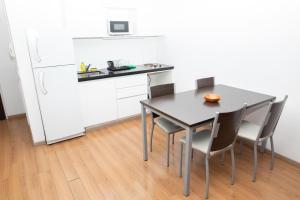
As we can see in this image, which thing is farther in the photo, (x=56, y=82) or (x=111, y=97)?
(x=111, y=97)

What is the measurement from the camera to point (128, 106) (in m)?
3.69

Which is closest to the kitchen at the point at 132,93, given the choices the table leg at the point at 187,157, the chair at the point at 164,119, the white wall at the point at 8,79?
the table leg at the point at 187,157

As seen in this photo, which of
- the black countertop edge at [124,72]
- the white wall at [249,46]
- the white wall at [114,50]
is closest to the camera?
the white wall at [249,46]

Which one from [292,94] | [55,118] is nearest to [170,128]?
[292,94]

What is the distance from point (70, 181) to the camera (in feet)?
7.39

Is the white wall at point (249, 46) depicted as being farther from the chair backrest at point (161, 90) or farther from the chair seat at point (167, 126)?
the chair seat at point (167, 126)

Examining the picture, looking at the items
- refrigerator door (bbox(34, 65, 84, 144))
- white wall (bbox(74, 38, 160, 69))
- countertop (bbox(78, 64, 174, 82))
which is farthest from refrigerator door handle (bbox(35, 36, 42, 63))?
white wall (bbox(74, 38, 160, 69))

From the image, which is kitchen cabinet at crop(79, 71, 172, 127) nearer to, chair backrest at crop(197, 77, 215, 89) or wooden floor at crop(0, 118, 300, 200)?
wooden floor at crop(0, 118, 300, 200)

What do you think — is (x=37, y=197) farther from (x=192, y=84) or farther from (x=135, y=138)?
(x=192, y=84)

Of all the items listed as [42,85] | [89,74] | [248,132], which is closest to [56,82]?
[42,85]

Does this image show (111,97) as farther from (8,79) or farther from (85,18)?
(8,79)

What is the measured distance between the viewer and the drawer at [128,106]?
3.61 metres

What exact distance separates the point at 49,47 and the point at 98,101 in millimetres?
1071

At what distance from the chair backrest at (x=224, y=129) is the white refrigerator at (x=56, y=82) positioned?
6.78 feet
